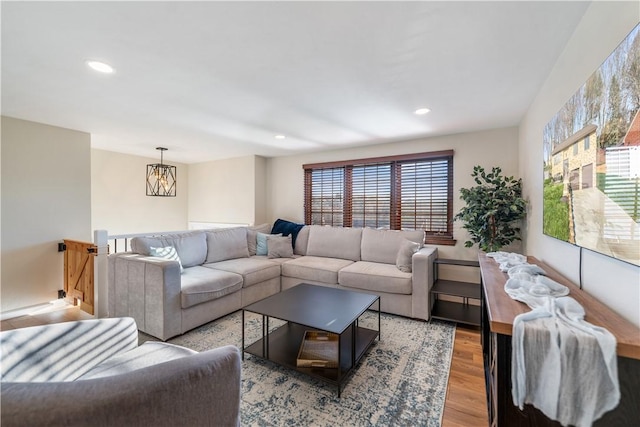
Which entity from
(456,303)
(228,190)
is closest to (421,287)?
(456,303)

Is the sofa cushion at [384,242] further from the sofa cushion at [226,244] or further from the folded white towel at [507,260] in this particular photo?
the sofa cushion at [226,244]

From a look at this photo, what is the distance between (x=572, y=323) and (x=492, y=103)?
7.45ft

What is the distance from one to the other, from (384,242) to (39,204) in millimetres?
4396

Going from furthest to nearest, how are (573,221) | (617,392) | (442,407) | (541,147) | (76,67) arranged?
(541,147) → (76,67) → (442,407) → (573,221) → (617,392)

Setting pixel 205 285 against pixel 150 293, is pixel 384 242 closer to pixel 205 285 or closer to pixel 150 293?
pixel 205 285

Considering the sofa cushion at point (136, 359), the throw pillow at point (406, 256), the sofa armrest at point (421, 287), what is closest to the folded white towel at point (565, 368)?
the sofa cushion at point (136, 359)

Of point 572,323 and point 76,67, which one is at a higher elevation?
point 76,67

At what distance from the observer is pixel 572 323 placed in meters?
0.95

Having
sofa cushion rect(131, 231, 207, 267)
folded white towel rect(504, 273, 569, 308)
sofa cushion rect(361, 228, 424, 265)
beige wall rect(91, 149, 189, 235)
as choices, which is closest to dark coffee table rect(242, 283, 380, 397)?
folded white towel rect(504, 273, 569, 308)

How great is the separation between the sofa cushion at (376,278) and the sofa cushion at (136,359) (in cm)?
210

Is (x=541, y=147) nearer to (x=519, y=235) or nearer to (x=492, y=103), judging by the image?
(x=492, y=103)

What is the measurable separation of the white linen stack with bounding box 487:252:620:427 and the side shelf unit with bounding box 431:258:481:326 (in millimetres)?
1990

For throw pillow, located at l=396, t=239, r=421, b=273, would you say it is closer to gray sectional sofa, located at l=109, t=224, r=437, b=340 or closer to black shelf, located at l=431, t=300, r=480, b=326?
gray sectional sofa, located at l=109, t=224, r=437, b=340

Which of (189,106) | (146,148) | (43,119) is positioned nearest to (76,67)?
(189,106)
